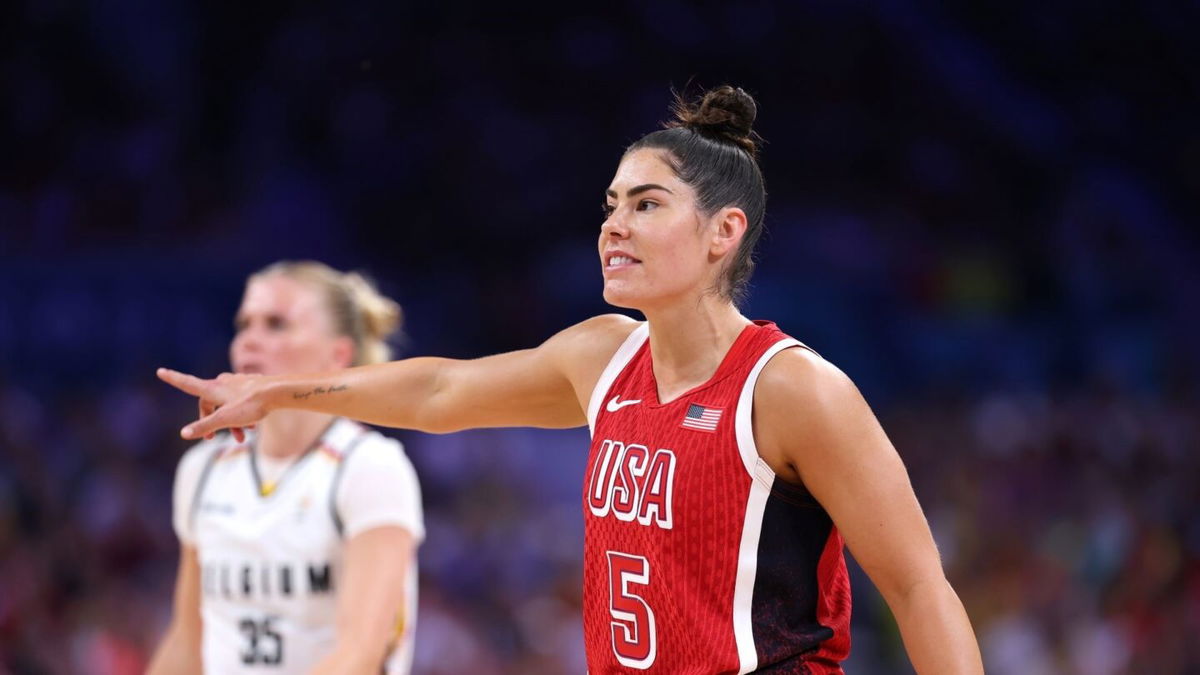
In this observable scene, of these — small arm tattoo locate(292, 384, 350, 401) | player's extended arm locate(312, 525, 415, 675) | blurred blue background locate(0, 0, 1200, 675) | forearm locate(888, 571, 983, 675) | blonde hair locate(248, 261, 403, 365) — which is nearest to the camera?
forearm locate(888, 571, 983, 675)

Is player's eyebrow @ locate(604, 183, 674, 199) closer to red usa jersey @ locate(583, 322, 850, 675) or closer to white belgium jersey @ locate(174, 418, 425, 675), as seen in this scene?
red usa jersey @ locate(583, 322, 850, 675)

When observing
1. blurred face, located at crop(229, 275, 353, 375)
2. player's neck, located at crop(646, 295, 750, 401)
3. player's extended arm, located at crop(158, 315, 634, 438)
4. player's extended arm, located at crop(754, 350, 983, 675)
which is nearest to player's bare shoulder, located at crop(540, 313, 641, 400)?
player's extended arm, located at crop(158, 315, 634, 438)

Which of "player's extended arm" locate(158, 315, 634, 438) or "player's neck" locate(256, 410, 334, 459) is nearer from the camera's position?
"player's extended arm" locate(158, 315, 634, 438)

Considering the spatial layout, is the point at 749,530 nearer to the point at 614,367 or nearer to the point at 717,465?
the point at 717,465

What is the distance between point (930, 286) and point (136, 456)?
493 centimetres

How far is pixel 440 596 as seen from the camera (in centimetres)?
773

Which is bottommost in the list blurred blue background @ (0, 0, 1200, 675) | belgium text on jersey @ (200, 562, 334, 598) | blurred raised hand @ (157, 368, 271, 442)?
belgium text on jersey @ (200, 562, 334, 598)

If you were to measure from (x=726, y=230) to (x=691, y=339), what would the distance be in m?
0.23

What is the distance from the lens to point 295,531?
377 cm

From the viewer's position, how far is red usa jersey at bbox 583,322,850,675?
247 cm

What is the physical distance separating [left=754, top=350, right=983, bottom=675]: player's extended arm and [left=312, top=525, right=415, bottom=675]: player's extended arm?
155cm

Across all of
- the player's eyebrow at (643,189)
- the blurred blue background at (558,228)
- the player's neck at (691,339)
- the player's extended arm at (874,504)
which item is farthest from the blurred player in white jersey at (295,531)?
the blurred blue background at (558,228)

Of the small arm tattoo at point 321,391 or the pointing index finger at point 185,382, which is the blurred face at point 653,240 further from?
the pointing index finger at point 185,382

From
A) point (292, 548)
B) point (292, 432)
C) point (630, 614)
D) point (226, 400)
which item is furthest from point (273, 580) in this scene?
point (630, 614)
